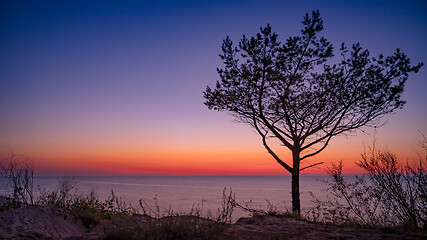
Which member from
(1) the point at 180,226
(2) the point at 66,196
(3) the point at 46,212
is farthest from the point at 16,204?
(1) the point at 180,226

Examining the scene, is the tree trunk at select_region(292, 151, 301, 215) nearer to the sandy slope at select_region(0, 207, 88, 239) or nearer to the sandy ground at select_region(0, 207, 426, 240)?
the sandy ground at select_region(0, 207, 426, 240)

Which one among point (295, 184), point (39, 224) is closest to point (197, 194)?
point (295, 184)

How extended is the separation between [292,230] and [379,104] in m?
6.95

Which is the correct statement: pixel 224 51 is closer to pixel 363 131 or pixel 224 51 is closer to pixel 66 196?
pixel 363 131

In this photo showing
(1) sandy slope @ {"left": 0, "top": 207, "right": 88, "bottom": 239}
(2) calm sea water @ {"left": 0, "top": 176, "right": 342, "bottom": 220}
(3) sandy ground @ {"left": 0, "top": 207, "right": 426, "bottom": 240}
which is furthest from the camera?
(2) calm sea water @ {"left": 0, "top": 176, "right": 342, "bottom": 220}

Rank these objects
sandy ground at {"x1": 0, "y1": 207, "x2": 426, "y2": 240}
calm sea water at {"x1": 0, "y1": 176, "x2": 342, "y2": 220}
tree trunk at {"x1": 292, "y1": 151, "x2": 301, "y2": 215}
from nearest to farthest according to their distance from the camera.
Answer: sandy ground at {"x1": 0, "y1": 207, "x2": 426, "y2": 240} → tree trunk at {"x1": 292, "y1": 151, "x2": 301, "y2": 215} → calm sea water at {"x1": 0, "y1": 176, "x2": 342, "y2": 220}

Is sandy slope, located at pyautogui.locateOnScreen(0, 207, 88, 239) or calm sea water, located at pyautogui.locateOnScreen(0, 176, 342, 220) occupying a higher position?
sandy slope, located at pyautogui.locateOnScreen(0, 207, 88, 239)

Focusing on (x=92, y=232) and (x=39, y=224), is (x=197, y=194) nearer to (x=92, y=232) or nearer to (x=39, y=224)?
(x=39, y=224)

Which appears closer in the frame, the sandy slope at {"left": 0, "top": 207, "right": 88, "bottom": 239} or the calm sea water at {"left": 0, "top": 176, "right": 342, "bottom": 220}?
the sandy slope at {"left": 0, "top": 207, "right": 88, "bottom": 239}

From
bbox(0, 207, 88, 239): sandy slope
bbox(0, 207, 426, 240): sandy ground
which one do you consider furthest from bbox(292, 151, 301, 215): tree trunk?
bbox(0, 207, 88, 239): sandy slope

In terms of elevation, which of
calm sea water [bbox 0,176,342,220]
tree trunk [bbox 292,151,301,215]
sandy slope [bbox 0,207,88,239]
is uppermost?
tree trunk [bbox 292,151,301,215]

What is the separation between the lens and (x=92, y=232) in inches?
247

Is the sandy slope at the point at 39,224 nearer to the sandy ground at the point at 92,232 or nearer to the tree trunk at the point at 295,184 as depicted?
the sandy ground at the point at 92,232

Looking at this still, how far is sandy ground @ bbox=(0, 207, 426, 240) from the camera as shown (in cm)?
557
